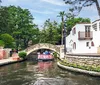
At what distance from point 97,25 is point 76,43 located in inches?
221

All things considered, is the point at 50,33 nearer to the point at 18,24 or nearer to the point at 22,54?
the point at 18,24

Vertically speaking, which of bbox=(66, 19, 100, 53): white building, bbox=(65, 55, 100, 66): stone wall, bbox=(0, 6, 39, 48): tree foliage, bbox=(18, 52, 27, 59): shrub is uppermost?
bbox=(0, 6, 39, 48): tree foliage

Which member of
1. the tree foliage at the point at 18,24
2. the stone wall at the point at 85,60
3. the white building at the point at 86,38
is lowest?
the stone wall at the point at 85,60

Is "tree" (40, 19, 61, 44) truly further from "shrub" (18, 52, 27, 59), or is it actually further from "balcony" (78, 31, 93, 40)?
"balcony" (78, 31, 93, 40)

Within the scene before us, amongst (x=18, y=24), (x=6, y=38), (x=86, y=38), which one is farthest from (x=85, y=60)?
(x=18, y=24)

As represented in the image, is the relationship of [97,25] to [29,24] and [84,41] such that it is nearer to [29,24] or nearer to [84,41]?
[84,41]

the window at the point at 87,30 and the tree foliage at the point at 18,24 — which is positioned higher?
the tree foliage at the point at 18,24

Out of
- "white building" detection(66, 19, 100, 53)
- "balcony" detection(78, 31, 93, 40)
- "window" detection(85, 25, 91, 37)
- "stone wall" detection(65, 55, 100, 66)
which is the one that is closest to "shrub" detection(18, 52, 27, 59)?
"white building" detection(66, 19, 100, 53)

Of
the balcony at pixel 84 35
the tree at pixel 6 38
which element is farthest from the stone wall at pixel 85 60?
the tree at pixel 6 38

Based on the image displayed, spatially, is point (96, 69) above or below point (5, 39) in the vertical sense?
below

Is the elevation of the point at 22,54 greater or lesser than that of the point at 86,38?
lesser

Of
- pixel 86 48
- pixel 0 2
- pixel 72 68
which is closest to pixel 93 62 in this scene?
pixel 72 68

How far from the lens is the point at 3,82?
2048 centimetres

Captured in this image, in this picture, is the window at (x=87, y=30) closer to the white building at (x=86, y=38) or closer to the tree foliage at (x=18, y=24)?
the white building at (x=86, y=38)
